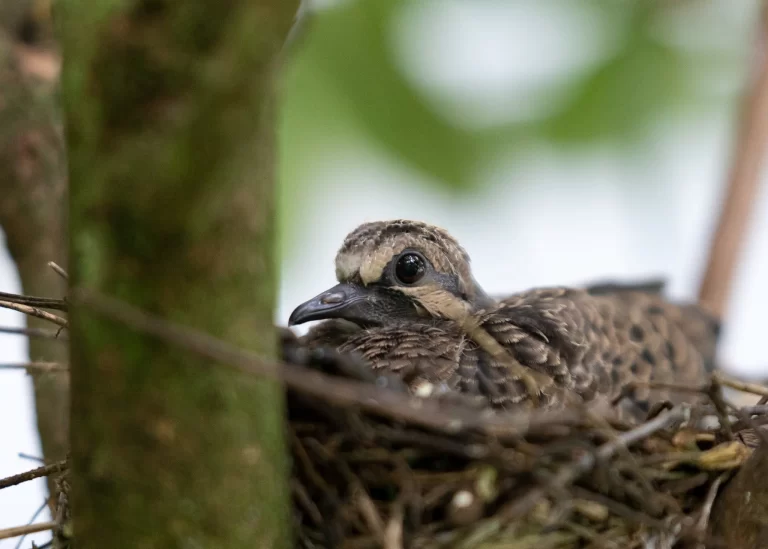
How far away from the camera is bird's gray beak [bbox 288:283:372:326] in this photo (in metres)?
2.93

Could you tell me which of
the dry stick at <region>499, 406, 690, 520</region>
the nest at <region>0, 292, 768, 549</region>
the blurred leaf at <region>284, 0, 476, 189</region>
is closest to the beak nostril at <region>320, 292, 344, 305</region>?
the nest at <region>0, 292, 768, 549</region>

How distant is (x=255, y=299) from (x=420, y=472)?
633 mm

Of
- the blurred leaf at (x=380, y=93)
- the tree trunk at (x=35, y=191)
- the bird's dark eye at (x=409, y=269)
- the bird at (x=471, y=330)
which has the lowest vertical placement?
the bird at (x=471, y=330)

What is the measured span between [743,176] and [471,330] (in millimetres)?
2033

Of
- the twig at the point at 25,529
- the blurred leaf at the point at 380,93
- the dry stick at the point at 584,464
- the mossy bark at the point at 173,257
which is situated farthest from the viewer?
the blurred leaf at the point at 380,93

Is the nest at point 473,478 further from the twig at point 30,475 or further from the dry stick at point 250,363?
the twig at point 30,475

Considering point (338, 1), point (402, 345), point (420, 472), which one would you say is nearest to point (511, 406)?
point (402, 345)

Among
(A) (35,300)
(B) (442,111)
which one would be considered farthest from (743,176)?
(A) (35,300)

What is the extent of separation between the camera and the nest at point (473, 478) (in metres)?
1.84

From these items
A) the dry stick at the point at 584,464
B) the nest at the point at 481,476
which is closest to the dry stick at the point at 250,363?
the nest at the point at 481,476

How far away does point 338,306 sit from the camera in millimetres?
3025

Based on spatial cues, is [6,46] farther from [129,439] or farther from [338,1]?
[129,439]

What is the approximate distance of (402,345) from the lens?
108 inches

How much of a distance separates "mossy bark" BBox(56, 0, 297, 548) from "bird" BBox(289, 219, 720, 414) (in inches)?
32.4
